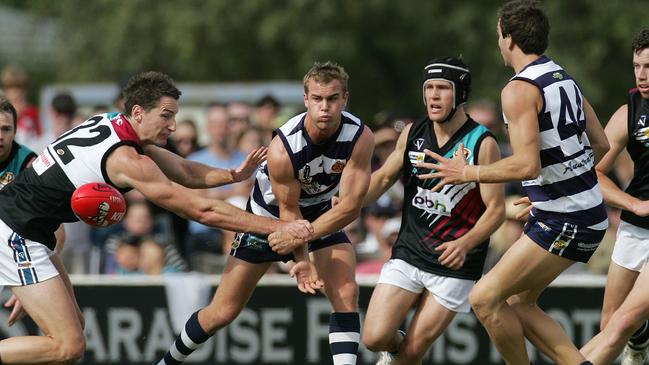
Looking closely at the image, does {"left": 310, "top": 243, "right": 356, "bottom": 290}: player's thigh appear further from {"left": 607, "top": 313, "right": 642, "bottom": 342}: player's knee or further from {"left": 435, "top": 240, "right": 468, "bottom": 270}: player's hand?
{"left": 607, "top": 313, "right": 642, "bottom": 342}: player's knee

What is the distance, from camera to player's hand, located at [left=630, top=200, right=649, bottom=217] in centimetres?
802

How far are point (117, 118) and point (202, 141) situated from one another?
10.7 meters

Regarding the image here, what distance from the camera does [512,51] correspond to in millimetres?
7637

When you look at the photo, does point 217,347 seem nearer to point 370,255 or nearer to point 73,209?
point 370,255

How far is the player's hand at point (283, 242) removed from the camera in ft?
26.2

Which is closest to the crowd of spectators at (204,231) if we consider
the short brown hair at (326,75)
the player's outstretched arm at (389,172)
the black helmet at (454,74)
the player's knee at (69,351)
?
the player's outstretched arm at (389,172)

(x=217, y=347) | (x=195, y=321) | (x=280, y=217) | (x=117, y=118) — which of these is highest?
(x=117, y=118)

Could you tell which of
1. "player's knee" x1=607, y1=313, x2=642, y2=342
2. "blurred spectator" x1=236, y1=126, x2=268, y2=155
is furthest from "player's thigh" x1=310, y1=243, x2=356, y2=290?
"blurred spectator" x1=236, y1=126, x2=268, y2=155

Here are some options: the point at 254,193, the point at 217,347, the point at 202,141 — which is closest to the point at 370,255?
the point at 217,347

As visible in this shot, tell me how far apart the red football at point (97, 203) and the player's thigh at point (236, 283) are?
1.18 m

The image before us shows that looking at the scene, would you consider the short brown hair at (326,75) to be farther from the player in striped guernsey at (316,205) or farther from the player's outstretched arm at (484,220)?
the player's outstretched arm at (484,220)

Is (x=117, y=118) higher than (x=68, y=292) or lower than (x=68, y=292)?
higher

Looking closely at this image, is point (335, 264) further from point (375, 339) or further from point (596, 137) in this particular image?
point (596, 137)

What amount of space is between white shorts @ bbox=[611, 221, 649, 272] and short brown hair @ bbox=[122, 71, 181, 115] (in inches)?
131
